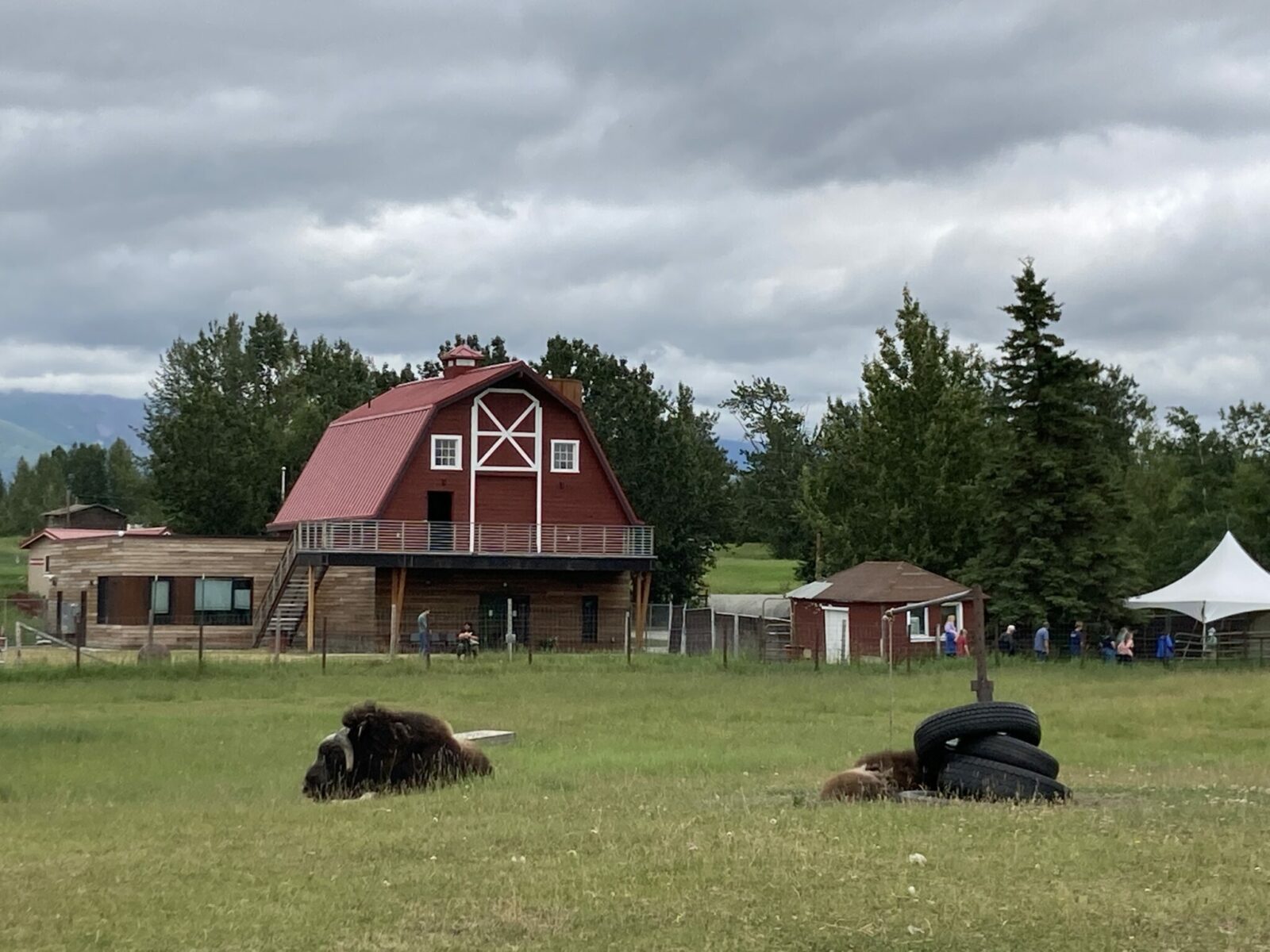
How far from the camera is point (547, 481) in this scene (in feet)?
186

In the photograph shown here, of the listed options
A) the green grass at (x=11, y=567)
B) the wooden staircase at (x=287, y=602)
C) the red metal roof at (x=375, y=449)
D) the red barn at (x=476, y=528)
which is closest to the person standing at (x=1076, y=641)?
the red barn at (x=476, y=528)

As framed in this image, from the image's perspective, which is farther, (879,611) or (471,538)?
(471,538)

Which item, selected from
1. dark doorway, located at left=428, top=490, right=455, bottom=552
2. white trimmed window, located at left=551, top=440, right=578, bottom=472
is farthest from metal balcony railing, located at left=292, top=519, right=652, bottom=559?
white trimmed window, located at left=551, top=440, right=578, bottom=472

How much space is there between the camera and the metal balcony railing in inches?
2060

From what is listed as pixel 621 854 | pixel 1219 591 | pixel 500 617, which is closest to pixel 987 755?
pixel 621 854

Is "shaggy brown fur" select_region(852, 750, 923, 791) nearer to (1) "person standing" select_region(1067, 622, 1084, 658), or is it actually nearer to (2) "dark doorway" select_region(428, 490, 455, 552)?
(1) "person standing" select_region(1067, 622, 1084, 658)

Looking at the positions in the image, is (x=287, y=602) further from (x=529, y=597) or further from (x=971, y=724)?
(x=971, y=724)

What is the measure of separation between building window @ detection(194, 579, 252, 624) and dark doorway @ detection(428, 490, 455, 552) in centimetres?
728

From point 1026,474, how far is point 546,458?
16594mm

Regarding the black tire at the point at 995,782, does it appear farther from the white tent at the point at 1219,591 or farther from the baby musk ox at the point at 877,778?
the white tent at the point at 1219,591

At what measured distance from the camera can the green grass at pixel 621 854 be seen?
27.0ft

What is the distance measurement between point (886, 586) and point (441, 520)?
596 inches

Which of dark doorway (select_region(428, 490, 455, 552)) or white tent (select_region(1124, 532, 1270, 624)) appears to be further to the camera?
dark doorway (select_region(428, 490, 455, 552))

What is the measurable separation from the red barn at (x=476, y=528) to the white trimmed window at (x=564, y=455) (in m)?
0.05
